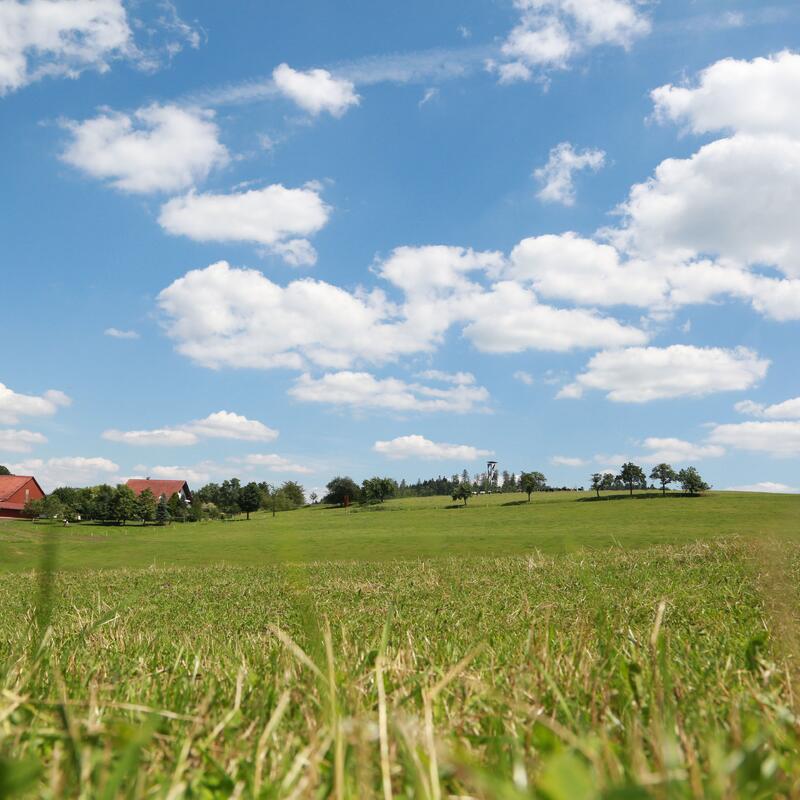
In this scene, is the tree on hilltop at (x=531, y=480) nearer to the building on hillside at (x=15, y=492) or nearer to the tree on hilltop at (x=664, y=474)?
the tree on hilltop at (x=664, y=474)

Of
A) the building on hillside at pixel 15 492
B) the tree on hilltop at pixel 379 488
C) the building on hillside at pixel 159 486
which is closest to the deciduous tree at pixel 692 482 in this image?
the tree on hilltop at pixel 379 488

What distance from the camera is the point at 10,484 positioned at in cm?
11462

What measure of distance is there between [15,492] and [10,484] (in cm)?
302

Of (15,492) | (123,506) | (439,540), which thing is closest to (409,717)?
(439,540)

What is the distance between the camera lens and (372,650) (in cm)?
202

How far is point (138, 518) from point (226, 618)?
100064mm

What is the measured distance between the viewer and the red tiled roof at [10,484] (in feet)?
367

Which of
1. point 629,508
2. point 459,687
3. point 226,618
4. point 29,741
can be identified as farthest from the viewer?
point 629,508

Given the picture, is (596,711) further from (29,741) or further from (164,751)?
(29,741)

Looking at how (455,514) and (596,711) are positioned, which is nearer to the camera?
(596,711)

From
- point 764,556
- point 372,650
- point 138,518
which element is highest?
point 764,556

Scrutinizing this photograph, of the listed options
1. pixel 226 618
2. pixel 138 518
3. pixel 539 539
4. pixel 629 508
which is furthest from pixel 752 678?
pixel 138 518

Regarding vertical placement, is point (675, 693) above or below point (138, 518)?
above

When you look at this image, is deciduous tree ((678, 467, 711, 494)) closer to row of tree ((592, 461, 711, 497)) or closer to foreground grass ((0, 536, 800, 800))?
row of tree ((592, 461, 711, 497))
